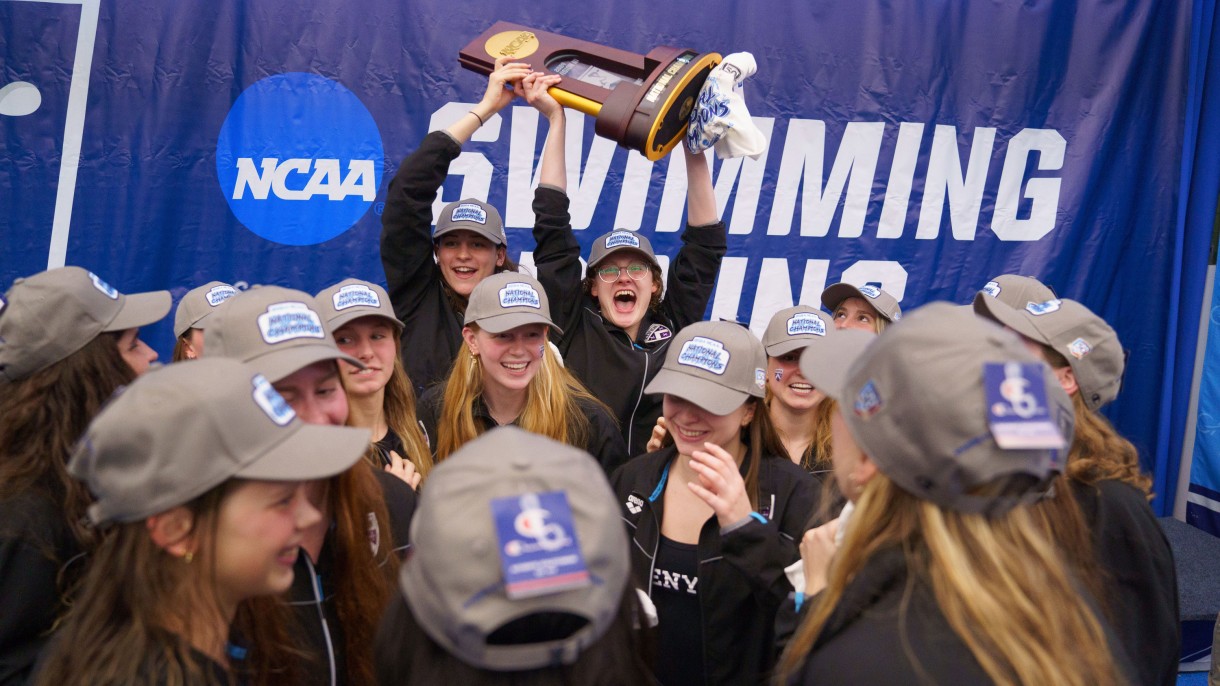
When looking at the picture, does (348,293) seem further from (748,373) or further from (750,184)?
(750,184)

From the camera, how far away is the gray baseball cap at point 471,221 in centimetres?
346

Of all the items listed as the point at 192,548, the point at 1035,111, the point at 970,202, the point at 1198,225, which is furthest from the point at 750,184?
the point at 192,548

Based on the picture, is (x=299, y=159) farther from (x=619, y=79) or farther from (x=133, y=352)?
(x=133, y=352)

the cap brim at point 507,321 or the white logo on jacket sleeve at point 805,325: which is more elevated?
the white logo on jacket sleeve at point 805,325

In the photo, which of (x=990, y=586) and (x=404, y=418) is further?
(x=404, y=418)

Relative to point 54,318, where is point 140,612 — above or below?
below

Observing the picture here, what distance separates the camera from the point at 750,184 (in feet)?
14.6

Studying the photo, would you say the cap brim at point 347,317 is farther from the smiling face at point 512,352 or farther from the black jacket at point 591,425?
the black jacket at point 591,425

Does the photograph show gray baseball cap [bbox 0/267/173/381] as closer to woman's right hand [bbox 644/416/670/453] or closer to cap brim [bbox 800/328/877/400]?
woman's right hand [bbox 644/416/670/453]

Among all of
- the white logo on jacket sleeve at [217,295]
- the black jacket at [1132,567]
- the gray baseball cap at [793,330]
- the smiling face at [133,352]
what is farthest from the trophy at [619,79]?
the black jacket at [1132,567]

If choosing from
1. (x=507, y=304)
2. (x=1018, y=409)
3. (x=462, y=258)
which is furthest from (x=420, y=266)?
(x=1018, y=409)

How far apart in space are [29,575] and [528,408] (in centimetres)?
151

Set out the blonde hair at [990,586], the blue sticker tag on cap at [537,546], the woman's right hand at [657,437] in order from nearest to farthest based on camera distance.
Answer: the blue sticker tag on cap at [537,546]
the blonde hair at [990,586]
the woman's right hand at [657,437]

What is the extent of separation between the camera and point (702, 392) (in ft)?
7.45
